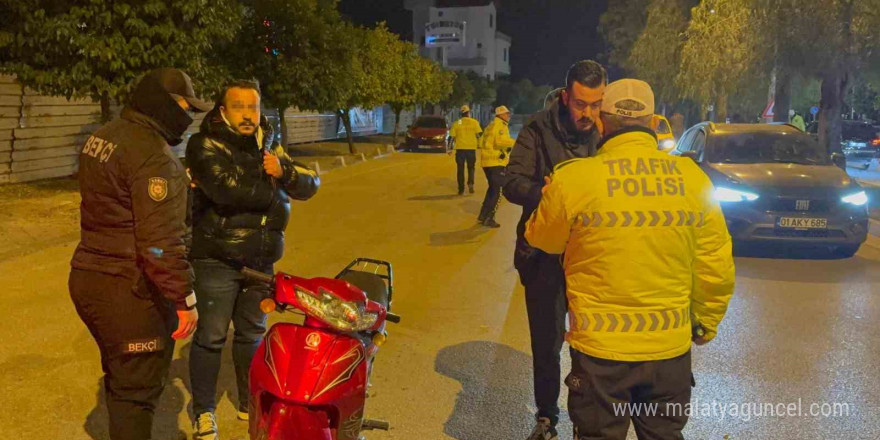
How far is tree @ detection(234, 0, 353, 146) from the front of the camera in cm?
2011

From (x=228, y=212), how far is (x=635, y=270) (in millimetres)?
2107

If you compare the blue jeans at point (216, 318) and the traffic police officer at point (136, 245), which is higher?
the traffic police officer at point (136, 245)

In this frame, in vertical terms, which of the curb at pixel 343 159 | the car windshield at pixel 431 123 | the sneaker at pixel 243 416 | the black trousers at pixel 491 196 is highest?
the car windshield at pixel 431 123

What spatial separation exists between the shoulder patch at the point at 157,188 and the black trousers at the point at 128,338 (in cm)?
37

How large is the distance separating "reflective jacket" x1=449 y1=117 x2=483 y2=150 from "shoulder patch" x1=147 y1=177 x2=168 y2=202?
11.0 metres

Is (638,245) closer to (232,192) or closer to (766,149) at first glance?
(232,192)

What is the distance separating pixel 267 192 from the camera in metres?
3.65

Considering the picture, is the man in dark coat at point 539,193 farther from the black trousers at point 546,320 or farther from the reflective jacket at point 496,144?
the reflective jacket at point 496,144

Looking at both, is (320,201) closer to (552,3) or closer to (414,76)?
(414,76)

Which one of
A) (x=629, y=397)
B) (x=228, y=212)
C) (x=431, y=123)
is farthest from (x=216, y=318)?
(x=431, y=123)

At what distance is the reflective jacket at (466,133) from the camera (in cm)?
1369

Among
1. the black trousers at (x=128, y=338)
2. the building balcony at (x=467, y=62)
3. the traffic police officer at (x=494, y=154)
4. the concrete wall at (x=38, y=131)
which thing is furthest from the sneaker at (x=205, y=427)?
the building balcony at (x=467, y=62)

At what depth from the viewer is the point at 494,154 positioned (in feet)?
35.6

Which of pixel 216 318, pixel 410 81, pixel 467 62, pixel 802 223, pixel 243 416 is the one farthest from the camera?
pixel 467 62
